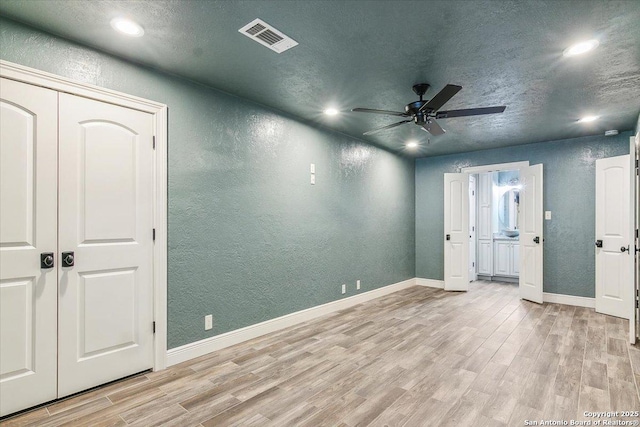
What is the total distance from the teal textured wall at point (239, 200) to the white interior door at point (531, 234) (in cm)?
272

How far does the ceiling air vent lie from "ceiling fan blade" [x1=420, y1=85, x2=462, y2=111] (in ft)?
3.94

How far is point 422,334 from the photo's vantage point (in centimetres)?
364

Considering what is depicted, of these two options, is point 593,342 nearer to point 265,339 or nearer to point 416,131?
point 416,131

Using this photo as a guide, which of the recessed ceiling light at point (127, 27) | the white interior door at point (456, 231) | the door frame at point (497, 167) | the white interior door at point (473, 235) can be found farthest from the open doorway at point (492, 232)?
the recessed ceiling light at point (127, 27)

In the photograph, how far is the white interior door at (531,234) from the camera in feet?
16.7

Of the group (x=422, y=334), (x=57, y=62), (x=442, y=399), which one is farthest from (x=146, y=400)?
(x=422, y=334)

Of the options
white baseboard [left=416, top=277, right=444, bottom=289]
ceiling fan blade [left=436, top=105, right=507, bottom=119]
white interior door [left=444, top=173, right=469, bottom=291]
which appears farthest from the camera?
white baseboard [left=416, top=277, right=444, bottom=289]

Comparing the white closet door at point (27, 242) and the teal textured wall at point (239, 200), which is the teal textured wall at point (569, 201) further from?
the white closet door at point (27, 242)

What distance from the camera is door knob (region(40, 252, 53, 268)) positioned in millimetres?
2193

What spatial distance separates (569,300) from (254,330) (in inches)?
194

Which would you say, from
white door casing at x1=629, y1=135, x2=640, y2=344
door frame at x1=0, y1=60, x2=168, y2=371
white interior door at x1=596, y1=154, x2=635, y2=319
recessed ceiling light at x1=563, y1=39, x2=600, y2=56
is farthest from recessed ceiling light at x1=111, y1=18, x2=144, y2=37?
white interior door at x1=596, y1=154, x2=635, y2=319

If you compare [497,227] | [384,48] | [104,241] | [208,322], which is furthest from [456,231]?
[104,241]

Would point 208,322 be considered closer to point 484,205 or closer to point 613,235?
point 613,235

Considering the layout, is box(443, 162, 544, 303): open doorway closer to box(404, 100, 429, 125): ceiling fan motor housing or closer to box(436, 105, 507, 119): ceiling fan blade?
box(436, 105, 507, 119): ceiling fan blade
